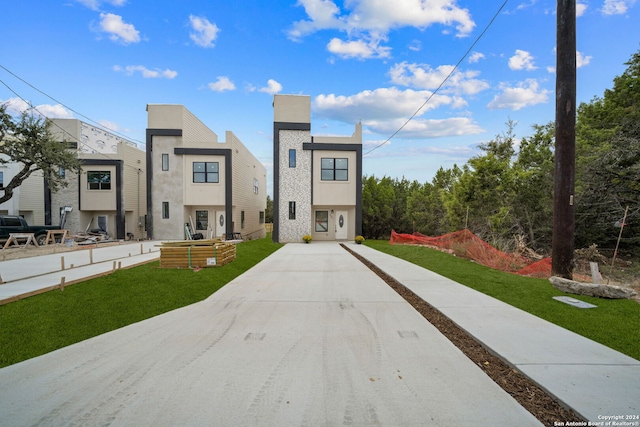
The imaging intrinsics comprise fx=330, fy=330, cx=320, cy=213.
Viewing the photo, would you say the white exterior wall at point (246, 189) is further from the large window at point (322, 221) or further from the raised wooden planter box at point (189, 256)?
the raised wooden planter box at point (189, 256)

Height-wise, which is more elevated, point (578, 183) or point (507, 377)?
point (578, 183)

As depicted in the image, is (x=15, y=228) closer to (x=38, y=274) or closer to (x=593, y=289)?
(x=38, y=274)

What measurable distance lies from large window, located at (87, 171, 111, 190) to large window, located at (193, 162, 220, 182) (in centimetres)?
652

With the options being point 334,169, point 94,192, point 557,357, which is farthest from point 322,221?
point 557,357

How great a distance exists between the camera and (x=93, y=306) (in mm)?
6074

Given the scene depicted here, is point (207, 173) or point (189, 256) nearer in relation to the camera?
point (189, 256)

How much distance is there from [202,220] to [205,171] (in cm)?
364

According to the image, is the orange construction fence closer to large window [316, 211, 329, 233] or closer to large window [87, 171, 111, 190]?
large window [316, 211, 329, 233]

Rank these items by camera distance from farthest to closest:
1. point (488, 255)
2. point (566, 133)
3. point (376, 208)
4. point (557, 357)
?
point (376, 208) → point (488, 255) → point (566, 133) → point (557, 357)

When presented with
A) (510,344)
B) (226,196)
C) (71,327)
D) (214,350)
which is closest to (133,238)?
(226,196)

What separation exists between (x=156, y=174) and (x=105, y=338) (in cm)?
2003

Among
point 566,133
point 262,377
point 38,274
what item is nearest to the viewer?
point 262,377

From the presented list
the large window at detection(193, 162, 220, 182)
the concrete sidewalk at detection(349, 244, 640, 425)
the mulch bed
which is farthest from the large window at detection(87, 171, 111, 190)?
the mulch bed

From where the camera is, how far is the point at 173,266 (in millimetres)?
10258
